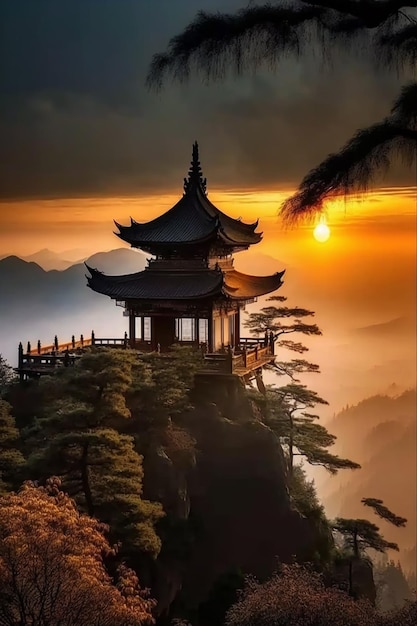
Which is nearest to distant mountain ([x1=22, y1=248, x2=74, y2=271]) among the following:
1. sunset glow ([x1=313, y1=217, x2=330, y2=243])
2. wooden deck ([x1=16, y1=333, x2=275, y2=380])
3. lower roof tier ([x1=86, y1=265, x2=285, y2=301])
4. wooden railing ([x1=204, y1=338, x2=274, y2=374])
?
lower roof tier ([x1=86, y1=265, x2=285, y2=301])

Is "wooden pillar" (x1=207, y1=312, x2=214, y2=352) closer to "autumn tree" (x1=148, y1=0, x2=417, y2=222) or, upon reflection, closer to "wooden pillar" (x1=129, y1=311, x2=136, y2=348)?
"wooden pillar" (x1=129, y1=311, x2=136, y2=348)

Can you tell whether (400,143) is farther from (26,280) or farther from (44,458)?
(26,280)

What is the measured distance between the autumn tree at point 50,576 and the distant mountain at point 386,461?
1236 inches

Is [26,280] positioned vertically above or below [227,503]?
above

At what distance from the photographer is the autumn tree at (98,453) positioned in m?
6.80

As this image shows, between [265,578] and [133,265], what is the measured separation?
22.4 feet

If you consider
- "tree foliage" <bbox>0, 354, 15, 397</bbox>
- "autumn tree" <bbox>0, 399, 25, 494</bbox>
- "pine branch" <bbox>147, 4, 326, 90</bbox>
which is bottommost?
"autumn tree" <bbox>0, 399, 25, 494</bbox>

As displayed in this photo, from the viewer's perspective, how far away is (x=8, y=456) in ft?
22.2

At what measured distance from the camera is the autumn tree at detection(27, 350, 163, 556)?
22.3 feet

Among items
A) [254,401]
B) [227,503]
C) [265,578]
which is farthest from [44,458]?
[254,401]

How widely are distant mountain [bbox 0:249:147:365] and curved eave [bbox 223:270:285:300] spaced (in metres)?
2.24

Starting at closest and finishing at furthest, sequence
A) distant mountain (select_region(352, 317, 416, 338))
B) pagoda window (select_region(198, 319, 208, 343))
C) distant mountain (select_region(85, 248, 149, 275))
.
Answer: pagoda window (select_region(198, 319, 208, 343)) → distant mountain (select_region(85, 248, 149, 275)) → distant mountain (select_region(352, 317, 416, 338))

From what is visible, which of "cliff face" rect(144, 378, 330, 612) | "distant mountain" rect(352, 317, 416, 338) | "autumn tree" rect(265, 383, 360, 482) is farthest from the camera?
"distant mountain" rect(352, 317, 416, 338)

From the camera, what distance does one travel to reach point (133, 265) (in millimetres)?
13352
